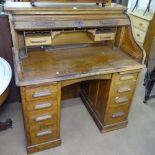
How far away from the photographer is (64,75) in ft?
4.49

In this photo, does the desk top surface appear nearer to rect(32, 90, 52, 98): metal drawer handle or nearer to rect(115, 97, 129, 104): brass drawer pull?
rect(32, 90, 52, 98): metal drawer handle

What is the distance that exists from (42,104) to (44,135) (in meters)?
0.36

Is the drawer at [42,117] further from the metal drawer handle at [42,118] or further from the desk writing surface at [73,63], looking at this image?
the desk writing surface at [73,63]

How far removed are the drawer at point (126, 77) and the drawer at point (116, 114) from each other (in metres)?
0.34

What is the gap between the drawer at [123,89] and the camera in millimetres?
1679

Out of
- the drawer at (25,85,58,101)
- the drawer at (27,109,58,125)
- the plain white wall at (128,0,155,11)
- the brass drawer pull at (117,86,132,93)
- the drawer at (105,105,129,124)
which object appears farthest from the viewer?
the plain white wall at (128,0,155,11)

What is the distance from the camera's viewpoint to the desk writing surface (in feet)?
4.51

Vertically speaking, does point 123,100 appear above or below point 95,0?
below

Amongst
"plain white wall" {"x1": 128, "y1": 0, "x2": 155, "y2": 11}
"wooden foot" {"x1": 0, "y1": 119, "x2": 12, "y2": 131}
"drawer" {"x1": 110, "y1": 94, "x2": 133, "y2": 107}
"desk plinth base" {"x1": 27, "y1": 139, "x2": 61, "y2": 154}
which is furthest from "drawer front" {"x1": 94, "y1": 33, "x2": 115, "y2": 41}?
"plain white wall" {"x1": 128, "y1": 0, "x2": 155, "y2": 11}

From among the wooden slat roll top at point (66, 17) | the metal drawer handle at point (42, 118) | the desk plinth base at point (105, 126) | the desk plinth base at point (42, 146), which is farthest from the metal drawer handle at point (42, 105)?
the desk plinth base at point (105, 126)

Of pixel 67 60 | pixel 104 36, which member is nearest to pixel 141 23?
pixel 104 36

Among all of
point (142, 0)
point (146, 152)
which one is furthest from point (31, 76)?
point (142, 0)

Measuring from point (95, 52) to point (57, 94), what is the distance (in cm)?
62

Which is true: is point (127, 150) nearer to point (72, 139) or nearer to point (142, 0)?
point (72, 139)
